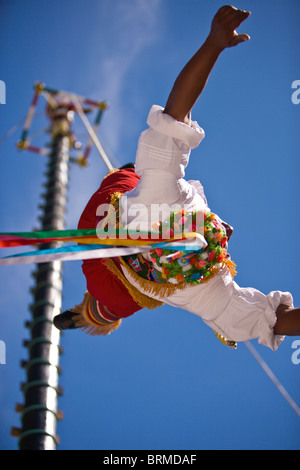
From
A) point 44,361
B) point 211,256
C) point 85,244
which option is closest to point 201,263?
point 211,256

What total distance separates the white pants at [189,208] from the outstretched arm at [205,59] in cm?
10

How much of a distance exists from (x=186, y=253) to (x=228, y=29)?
1092 mm

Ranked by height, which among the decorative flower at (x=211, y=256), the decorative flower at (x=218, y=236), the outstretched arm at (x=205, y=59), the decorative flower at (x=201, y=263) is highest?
the outstretched arm at (x=205, y=59)

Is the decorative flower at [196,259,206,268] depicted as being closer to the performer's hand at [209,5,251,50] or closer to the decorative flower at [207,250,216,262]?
the decorative flower at [207,250,216,262]

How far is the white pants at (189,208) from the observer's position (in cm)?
271

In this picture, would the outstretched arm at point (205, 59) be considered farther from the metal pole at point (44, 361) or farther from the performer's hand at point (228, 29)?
the metal pole at point (44, 361)

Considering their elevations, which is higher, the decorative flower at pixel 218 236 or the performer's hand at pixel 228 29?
the performer's hand at pixel 228 29

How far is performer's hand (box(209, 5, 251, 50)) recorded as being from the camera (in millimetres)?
2520

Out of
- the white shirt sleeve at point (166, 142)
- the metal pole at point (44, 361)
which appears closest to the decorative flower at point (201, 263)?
the white shirt sleeve at point (166, 142)

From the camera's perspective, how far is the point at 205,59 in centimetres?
255

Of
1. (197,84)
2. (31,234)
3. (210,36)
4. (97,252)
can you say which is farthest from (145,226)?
(210,36)

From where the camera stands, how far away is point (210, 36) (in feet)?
8.35

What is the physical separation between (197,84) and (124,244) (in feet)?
2.77

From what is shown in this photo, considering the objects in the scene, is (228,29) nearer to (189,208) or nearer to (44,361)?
(189,208)
